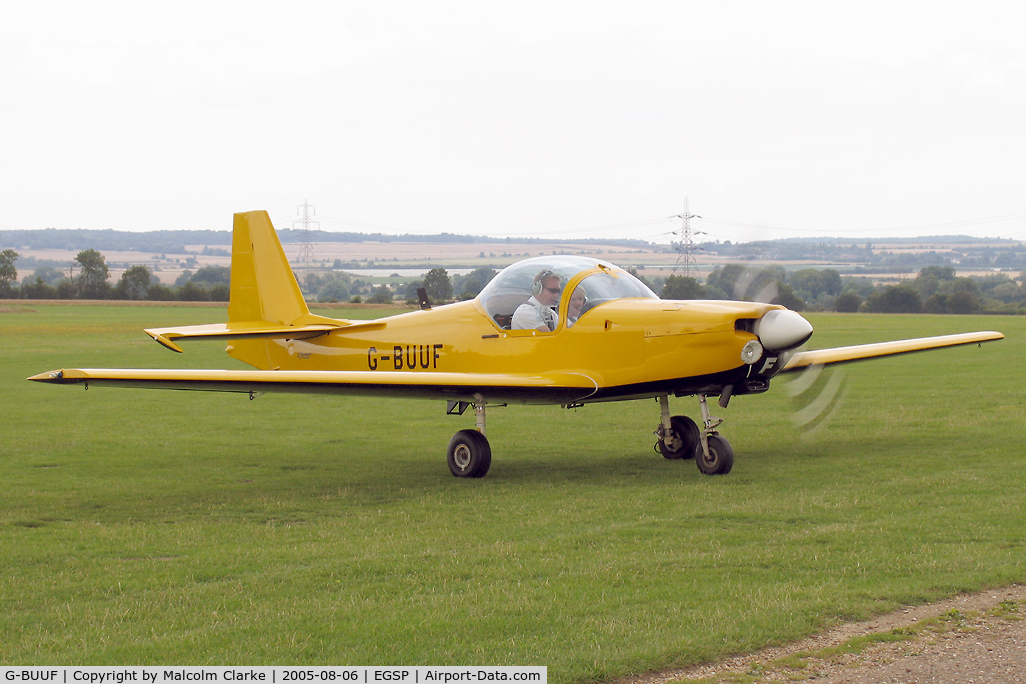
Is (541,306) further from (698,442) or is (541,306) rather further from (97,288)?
(97,288)

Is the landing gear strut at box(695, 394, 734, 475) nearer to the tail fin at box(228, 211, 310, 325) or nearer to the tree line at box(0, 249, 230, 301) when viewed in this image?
the tail fin at box(228, 211, 310, 325)

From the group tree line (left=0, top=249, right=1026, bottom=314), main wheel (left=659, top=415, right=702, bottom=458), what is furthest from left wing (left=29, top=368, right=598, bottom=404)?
tree line (left=0, top=249, right=1026, bottom=314)

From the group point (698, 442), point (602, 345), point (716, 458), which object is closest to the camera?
point (716, 458)

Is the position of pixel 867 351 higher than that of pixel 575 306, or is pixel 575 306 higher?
pixel 575 306

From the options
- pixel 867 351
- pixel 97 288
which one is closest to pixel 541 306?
pixel 867 351

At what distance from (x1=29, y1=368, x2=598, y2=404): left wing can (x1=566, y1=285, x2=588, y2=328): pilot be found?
0.69 m

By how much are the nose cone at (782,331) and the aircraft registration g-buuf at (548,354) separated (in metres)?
0.01

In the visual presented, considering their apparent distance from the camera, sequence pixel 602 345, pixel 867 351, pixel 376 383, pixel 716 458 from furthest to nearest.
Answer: pixel 867 351
pixel 602 345
pixel 716 458
pixel 376 383

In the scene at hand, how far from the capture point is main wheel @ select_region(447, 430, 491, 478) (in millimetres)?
12062

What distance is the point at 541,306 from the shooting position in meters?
12.4

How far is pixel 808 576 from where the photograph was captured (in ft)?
23.1

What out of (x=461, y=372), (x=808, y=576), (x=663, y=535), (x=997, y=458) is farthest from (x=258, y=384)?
(x=997, y=458)
